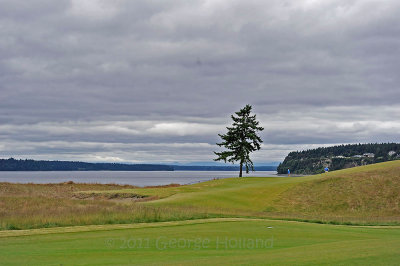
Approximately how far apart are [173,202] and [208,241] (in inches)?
896

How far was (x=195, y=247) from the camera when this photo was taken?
637 inches

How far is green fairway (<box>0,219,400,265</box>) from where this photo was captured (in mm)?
12961

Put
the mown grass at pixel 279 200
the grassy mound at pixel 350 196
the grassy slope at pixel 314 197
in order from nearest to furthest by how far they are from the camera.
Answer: the mown grass at pixel 279 200 → the grassy slope at pixel 314 197 → the grassy mound at pixel 350 196

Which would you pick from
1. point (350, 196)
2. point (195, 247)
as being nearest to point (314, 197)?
point (350, 196)

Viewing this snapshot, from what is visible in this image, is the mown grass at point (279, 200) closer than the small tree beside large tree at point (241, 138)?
Yes

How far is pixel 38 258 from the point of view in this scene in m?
13.4

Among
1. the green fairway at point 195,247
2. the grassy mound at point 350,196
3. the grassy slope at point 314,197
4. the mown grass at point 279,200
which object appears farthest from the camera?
the grassy mound at point 350,196

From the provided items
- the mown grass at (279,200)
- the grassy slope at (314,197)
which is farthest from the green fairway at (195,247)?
the grassy slope at (314,197)

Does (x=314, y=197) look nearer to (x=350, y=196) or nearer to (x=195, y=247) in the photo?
(x=350, y=196)

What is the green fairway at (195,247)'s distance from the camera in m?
13.0

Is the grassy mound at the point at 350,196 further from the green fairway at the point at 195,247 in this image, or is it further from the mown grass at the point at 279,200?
the green fairway at the point at 195,247

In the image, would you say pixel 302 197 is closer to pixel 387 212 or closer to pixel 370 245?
pixel 387 212

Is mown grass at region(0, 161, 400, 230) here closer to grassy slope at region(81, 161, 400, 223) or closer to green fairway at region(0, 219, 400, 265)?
grassy slope at region(81, 161, 400, 223)

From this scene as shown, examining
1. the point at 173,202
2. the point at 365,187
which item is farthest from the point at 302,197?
the point at 173,202
